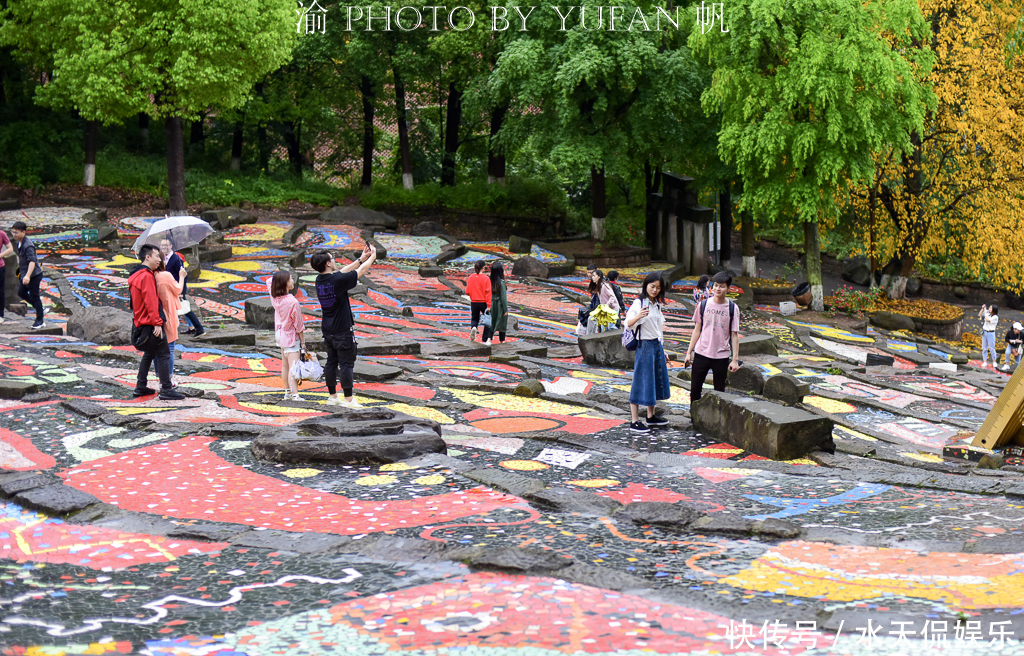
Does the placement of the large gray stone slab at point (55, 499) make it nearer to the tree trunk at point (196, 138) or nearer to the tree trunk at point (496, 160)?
the tree trunk at point (496, 160)

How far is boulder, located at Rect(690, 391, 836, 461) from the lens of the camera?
9656 mm

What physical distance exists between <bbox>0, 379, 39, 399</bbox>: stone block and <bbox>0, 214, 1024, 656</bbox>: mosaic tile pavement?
27 centimetres

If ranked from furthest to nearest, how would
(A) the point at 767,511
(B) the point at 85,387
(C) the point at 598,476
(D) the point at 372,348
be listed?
(D) the point at 372,348 → (B) the point at 85,387 → (C) the point at 598,476 → (A) the point at 767,511

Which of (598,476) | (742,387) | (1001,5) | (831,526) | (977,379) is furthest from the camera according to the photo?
(1001,5)

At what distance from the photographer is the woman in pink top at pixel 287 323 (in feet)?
36.7

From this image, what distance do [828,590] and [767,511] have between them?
1985 millimetres

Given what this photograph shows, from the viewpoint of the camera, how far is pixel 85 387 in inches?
463

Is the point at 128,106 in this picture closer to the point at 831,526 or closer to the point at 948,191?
the point at 948,191

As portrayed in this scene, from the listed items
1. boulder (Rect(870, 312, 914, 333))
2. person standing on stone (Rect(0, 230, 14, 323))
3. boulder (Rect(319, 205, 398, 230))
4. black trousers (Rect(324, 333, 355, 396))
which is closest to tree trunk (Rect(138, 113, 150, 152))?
boulder (Rect(319, 205, 398, 230))

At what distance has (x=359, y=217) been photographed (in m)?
34.2

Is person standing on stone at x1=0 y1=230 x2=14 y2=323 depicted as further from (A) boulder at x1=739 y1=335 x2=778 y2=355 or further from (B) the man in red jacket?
(A) boulder at x1=739 y1=335 x2=778 y2=355

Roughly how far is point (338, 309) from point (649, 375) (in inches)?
134

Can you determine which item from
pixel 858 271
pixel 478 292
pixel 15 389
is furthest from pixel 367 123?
pixel 15 389

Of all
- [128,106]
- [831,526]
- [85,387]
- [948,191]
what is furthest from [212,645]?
[948,191]
